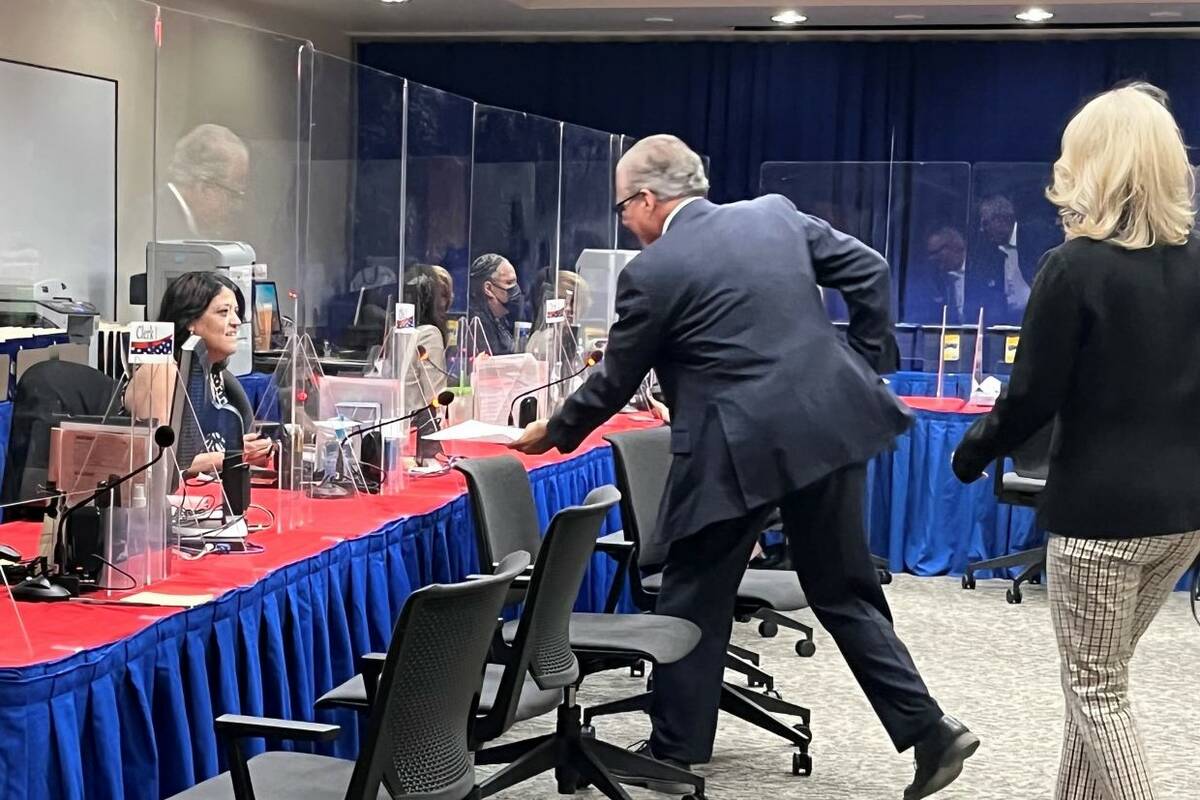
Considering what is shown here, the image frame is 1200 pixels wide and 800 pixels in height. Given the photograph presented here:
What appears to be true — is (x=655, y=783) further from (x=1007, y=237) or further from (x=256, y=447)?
(x=1007, y=237)

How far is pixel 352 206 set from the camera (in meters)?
4.05

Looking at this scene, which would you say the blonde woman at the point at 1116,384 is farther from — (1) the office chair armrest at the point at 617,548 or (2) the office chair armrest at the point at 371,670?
(1) the office chair armrest at the point at 617,548

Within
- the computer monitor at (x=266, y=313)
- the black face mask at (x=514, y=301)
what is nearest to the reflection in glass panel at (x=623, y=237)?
the black face mask at (x=514, y=301)

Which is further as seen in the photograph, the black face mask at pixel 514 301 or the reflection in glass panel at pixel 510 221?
the black face mask at pixel 514 301

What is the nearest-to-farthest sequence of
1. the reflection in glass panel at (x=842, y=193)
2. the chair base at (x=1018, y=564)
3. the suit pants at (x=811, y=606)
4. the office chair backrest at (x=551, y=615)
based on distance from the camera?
the office chair backrest at (x=551, y=615) → the suit pants at (x=811, y=606) → the chair base at (x=1018, y=564) → the reflection in glass panel at (x=842, y=193)

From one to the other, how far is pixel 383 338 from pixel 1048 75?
241 inches

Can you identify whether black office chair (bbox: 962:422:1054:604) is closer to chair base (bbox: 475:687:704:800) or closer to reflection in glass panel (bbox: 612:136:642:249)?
reflection in glass panel (bbox: 612:136:642:249)

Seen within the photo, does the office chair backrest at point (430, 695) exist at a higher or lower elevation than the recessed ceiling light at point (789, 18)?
lower

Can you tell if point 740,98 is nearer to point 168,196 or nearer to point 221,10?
point 221,10

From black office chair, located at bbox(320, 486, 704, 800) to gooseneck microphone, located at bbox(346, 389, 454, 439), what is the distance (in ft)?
2.11

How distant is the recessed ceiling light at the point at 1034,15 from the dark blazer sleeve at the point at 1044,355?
6056 mm

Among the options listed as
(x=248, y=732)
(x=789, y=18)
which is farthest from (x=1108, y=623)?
(x=789, y=18)

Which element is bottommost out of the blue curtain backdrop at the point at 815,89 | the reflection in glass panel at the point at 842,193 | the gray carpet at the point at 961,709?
the gray carpet at the point at 961,709

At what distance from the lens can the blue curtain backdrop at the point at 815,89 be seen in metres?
8.76
